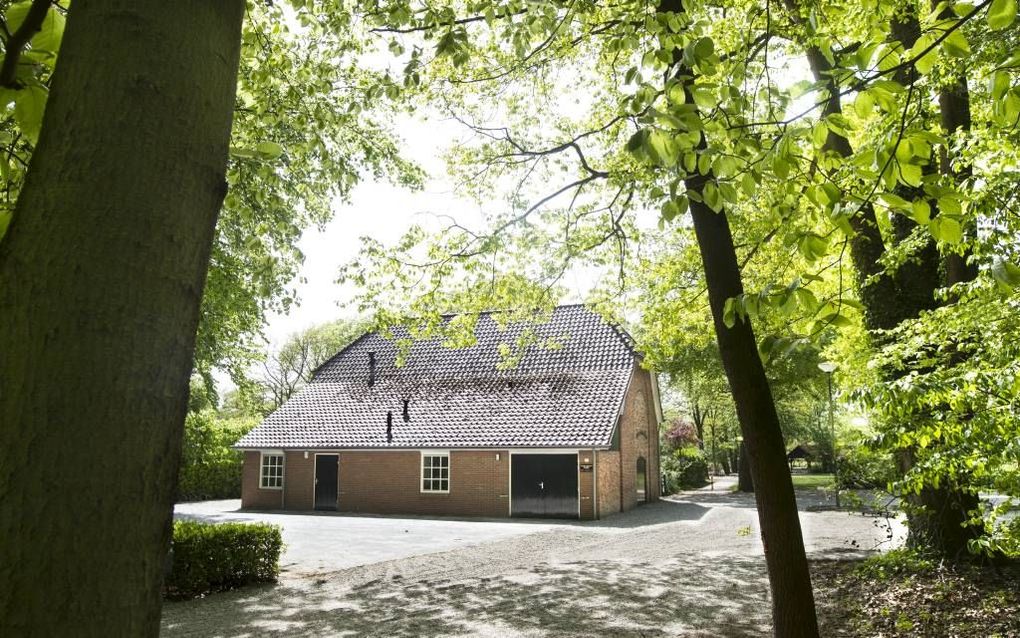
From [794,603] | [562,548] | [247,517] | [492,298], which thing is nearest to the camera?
[794,603]

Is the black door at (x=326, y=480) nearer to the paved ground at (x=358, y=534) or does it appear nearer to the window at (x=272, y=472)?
the paved ground at (x=358, y=534)

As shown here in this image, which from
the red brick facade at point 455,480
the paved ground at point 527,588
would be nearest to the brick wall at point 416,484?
the red brick facade at point 455,480

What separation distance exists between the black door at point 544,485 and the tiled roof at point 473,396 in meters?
0.66

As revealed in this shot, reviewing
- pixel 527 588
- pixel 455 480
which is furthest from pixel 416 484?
pixel 527 588

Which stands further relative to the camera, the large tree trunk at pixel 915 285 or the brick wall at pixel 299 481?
the brick wall at pixel 299 481

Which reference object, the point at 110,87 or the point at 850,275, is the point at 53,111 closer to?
the point at 110,87

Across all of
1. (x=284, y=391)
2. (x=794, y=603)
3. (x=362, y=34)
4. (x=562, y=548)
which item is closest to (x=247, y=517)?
(x=562, y=548)

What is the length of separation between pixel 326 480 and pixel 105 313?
2591cm

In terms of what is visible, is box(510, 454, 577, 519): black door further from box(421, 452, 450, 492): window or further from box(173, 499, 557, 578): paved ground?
box(421, 452, 450, 492): window

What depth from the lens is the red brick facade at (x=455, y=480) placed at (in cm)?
2258

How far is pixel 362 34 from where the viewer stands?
7383 millimetres

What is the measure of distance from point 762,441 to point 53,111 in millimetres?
5043

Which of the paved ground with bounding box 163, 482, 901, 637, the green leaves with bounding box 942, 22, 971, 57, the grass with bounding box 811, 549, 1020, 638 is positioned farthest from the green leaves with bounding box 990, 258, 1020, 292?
the paved ground with bounding box 163, 482, 901, 637

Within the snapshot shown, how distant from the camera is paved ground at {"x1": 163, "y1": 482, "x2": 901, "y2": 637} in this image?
8281 mm
